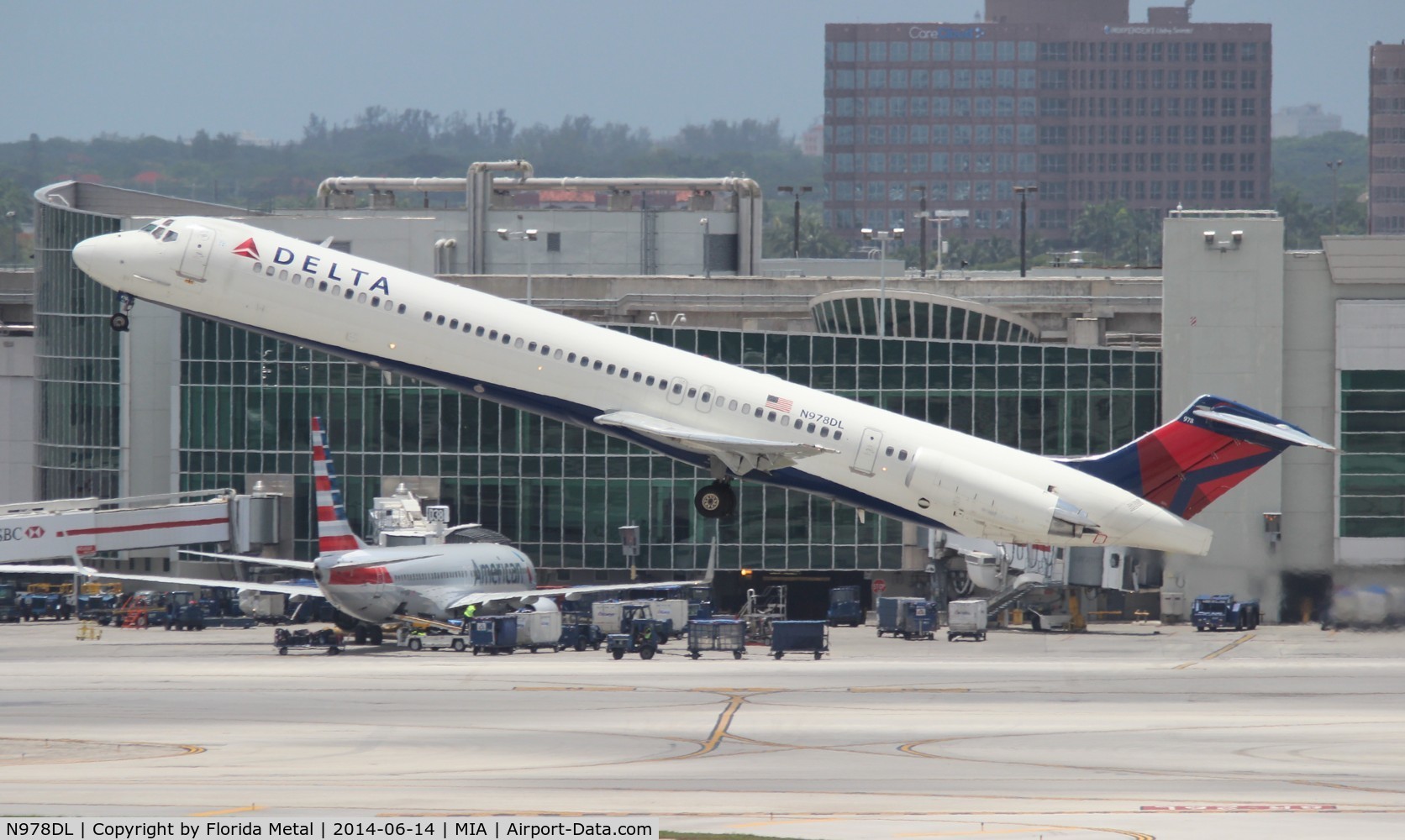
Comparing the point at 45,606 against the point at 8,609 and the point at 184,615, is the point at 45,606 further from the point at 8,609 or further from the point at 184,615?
the point at 184,615

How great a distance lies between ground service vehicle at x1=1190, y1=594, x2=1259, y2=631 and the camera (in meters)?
74.9

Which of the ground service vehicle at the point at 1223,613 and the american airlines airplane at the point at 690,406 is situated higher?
the american airlines airplane at the point at 690,406

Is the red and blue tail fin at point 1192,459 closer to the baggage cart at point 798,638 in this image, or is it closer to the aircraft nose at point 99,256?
the baggage cart at point 798,638

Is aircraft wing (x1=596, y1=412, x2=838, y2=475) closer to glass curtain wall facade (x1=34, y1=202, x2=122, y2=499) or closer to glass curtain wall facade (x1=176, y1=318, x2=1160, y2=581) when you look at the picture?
glass curtain wall facade (x1=176, y1=318, x2=1160, y2=581)

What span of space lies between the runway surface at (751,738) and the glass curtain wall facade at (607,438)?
64.3ft

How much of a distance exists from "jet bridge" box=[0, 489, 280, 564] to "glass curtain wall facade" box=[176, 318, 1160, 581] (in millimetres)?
1983

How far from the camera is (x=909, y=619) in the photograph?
7619 centimetres

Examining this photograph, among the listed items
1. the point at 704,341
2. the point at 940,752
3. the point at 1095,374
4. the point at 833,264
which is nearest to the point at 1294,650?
the point at 1095,374

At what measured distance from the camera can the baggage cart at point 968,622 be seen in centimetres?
7475

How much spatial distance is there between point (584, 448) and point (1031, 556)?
24.0m

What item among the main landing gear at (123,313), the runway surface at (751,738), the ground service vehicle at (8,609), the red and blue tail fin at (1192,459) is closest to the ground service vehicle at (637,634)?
the runway surface at (751,738)

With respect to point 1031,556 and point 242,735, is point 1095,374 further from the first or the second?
point 242,735

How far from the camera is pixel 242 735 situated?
4606cm

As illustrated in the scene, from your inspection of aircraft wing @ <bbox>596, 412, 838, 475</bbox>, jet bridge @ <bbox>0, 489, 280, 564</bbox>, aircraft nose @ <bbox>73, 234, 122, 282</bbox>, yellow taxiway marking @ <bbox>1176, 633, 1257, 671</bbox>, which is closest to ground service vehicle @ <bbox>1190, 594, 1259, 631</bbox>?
yellow taxiway marking @ <bbox>1176, 633, 1257, 671</bbox>
